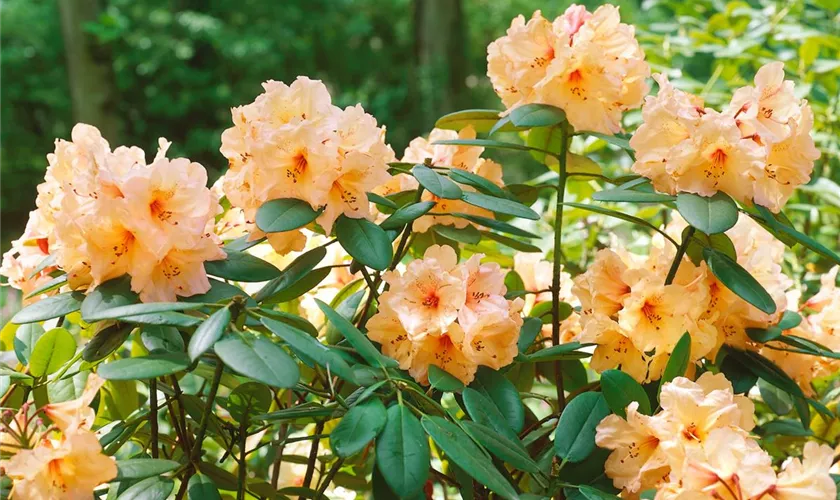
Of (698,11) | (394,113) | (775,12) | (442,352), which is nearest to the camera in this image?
(442,352)

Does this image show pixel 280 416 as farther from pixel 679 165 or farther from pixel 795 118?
pixel 795 118

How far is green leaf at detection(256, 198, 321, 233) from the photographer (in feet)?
2.33

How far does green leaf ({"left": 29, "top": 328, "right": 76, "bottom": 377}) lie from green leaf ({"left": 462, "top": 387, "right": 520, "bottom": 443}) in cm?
33

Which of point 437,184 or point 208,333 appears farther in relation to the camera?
point 437,184

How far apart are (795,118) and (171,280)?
54cm

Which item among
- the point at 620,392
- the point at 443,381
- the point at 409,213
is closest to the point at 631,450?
the point at 620,392

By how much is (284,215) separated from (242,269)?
6 centimetres

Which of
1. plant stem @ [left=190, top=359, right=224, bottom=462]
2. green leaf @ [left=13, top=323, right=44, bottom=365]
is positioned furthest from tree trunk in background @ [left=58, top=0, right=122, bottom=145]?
plant stem @ [left=190, top=359, right=224, bottom=462]

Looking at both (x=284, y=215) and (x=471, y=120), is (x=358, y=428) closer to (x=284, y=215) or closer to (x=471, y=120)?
(x=284, y=215)

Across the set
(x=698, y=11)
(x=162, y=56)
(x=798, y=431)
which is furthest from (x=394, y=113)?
(x=798, y=431)

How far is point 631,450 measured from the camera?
2.34 feet

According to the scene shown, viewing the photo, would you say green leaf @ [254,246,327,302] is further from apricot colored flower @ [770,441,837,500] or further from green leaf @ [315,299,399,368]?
apricot colored flower @ [770,441,837,500]

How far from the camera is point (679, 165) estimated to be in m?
0.76

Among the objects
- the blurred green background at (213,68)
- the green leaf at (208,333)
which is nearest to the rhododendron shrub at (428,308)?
the green leaf at (208,333)
